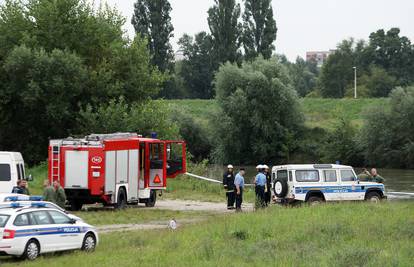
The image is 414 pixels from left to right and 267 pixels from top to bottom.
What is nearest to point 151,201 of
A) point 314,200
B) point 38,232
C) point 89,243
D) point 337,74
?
point 314,200

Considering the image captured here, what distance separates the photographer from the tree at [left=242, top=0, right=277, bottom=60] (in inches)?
3691

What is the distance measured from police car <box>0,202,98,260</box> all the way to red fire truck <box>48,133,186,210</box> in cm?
1004

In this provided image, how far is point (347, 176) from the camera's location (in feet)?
97.6

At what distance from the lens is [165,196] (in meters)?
38.5

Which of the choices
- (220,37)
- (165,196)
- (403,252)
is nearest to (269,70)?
(220,37)

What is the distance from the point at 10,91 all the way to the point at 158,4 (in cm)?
4886

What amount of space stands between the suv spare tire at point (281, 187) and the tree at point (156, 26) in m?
65.8

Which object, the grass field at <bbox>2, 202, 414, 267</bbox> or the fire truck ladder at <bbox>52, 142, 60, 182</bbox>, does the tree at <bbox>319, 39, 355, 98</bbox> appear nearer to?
the fire truck ladder at <bbox>52, 142, 60, 182</bbox>

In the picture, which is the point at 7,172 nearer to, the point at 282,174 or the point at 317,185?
the point at 282,174

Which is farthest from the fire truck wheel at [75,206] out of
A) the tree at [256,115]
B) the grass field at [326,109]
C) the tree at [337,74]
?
the tree at [337,74]

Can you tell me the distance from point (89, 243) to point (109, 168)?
10587mm

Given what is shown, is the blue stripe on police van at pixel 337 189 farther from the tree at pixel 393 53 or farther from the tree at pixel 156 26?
the tree at pixel 393 53

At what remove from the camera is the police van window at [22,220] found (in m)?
18.2

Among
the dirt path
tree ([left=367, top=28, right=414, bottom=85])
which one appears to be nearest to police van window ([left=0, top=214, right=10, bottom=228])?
the dirt path
